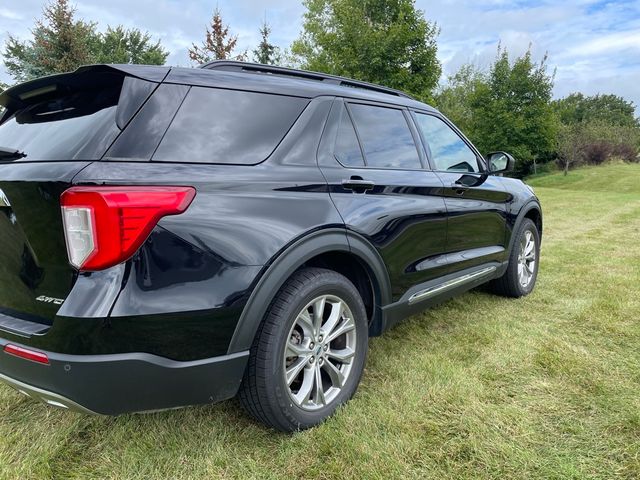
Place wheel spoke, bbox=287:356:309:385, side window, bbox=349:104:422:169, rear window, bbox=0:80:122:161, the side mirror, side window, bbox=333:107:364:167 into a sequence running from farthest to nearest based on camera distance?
the side mirror → side window, bbox=349:104:422:169 → side window, bbox=333:107:364:167 → wheel spoke, bbox=287:356:309:385 → rear window, bbox=0:80:122:161

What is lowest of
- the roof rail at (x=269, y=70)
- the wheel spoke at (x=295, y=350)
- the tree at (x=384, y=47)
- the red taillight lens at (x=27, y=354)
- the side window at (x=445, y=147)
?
the wheel spoke at (x=295, y=350)

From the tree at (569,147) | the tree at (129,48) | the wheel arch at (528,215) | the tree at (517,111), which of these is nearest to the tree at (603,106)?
the tree at (569,147)

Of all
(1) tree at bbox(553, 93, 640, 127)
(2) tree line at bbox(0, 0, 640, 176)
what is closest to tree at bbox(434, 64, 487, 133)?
(2) tree line at bbox(0, 0, 640, 176)

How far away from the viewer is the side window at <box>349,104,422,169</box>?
8.87 ft

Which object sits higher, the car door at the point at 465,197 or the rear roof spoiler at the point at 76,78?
the rear roof spoiler at the point at 76,78

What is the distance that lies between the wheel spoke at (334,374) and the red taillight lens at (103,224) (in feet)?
3.78

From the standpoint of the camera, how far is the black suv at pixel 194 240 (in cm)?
162

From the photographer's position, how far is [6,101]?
7.49 ft

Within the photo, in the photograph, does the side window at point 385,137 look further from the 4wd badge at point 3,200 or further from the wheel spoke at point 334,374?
the 4wd badge at point 3,200

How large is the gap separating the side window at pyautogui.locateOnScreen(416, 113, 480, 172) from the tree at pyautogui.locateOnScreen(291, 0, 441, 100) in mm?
10582

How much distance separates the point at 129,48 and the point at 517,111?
88.6ft

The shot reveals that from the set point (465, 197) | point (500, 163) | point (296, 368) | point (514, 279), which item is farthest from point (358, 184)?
point (514, 279)

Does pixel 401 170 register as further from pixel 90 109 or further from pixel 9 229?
pixel 9 229

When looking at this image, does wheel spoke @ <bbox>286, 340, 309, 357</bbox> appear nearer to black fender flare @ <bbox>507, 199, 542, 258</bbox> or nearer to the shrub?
black fender flare @ <bbox>507, 199, 542, 258</bbox>
